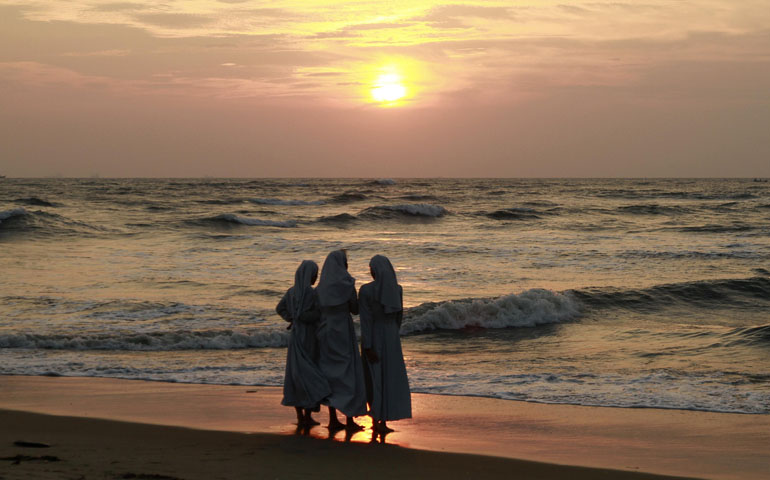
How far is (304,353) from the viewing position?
21.1 feet

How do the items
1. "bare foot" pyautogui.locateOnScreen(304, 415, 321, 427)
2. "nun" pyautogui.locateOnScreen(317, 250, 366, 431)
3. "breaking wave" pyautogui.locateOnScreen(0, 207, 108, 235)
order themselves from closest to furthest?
"nun" pyautogui.locateOnScreen(317, 250, 366, 431) < "bare foot" pyautogui.locateOnScreen(304, 415, 321, 427) < "breaking wave" pyautogui.locateOnScreen(0, 207, 108, 235)

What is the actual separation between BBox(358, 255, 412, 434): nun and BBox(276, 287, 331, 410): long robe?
453 mm

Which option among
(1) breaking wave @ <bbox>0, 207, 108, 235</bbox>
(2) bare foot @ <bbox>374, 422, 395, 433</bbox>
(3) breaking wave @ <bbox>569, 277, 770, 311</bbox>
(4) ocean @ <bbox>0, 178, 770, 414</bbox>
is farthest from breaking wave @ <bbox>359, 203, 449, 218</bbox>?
(2) bare foot @ <bbox>374, 422, 395, 433</bbox>

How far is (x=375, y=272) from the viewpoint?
20.1ft

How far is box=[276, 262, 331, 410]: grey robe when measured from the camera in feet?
20.8

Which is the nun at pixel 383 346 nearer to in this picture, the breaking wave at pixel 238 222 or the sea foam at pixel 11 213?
the breaking wave at pixel 238 222

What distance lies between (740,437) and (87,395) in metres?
6.36

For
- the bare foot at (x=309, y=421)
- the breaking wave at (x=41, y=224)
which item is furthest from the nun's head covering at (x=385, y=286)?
the breaking wave at (x=41, y=224)

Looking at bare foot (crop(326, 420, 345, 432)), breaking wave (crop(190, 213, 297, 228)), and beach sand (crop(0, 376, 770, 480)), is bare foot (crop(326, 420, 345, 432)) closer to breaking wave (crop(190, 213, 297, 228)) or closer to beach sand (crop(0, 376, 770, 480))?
beach sand (crop(0, 376, 770, 480))

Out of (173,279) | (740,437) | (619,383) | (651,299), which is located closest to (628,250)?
(651,299)

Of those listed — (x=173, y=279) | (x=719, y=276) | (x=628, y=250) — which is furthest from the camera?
(x=628, y=250)

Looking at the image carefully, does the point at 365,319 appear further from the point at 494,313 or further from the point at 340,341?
the point at 494,313

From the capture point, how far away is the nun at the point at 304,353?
20.8ft

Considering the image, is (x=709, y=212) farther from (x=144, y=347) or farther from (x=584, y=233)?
(x=144, y=347)
